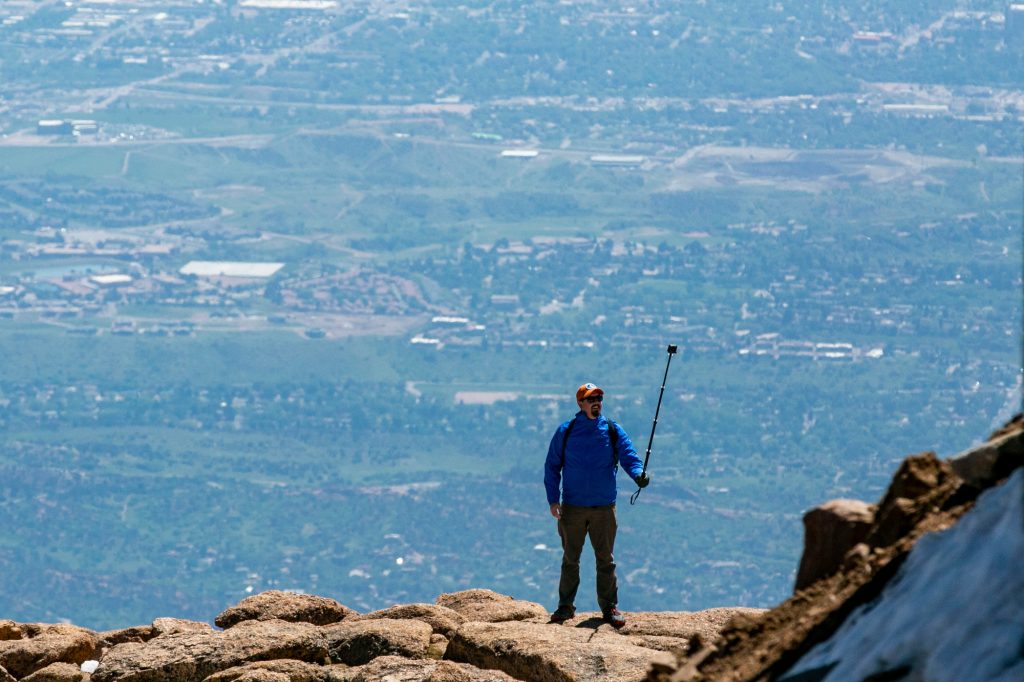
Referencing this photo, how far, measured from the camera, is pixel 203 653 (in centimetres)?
1517

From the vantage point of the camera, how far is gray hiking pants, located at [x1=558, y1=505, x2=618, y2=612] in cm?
1619

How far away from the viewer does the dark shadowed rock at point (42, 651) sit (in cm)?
1620

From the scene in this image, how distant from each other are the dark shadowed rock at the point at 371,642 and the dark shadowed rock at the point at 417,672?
2.05 feet

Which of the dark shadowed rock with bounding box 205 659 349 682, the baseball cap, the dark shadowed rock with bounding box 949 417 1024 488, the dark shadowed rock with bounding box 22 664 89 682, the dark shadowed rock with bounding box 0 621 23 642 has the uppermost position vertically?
the dark shadowed rock with bounding box 949 417 1024 488

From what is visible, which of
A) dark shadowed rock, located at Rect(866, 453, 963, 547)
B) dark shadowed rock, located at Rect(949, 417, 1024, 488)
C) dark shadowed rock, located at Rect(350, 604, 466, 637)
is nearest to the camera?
dark shadowed rock, located at Rect(949, 417, 1024, 488)

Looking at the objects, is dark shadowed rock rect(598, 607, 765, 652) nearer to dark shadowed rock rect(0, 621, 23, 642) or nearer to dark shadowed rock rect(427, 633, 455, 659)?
dark shadowed rock rect(427, 633, 455, 659)

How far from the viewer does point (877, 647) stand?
7816 millimetres

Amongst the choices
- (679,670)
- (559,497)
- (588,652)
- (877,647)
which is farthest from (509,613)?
(877,647)

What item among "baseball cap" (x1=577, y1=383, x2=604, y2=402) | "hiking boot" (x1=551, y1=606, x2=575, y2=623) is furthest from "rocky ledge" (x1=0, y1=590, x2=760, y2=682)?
"baseball cap" (x1=577, y1=383, x2=604, y2=402)

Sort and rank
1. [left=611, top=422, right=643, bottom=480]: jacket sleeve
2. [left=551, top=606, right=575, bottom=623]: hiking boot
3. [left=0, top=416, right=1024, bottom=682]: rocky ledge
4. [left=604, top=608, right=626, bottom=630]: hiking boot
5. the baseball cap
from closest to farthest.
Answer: [left=0, top=416, right=1024, bottom=682]: rocky ledge → the baseball cap → [left=611, top=422, right=643, bottom=480]: jacket sleeve → [left=604, top=608, right=626, bottom=630]: hiking boot → [left=551, top=606, right=575, bottom=623]: hiking boot

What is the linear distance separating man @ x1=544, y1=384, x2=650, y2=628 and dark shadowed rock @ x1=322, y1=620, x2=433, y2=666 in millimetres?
1461

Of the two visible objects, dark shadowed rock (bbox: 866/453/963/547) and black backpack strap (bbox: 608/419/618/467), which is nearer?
dark shadowed rock (bbox: 866/453/963/547)

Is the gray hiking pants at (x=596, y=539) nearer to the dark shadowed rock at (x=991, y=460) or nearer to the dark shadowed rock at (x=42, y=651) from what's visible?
the dark shadowed rock at (x=42, y=651)

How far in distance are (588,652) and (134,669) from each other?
3.53 meters
